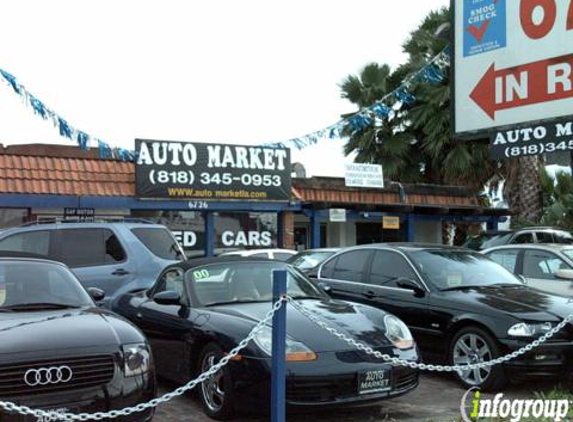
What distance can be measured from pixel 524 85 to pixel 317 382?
551 cm

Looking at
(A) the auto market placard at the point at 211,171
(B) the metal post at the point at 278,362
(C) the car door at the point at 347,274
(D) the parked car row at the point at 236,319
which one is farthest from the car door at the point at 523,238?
(B) the metal post at the point at 278,362

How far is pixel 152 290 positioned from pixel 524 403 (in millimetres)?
4035

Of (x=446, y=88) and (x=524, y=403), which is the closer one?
(x=524, y=403)

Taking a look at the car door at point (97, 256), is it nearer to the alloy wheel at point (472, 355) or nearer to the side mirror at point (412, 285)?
the side mirror at point (412, 285)

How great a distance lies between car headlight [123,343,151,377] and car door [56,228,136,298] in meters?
4.63

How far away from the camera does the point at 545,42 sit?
29.9ft

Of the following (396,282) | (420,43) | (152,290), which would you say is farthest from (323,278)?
(420,43)

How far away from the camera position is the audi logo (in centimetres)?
451

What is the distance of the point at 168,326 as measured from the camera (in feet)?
22.8

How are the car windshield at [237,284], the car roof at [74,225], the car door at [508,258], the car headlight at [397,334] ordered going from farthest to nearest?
1. the car door at [508,258]
2. the car roof at [74,225]
3. the car windshield at [237,284]
4. the car headlight at [397,334]

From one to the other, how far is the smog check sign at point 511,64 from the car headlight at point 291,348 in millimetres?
4962

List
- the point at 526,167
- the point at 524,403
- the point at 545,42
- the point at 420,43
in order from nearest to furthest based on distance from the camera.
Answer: the point at 524,403 < the point at 545,42 < the point at 526,167 < the point at 420,43

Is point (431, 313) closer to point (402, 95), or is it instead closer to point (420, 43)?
point (402, 95)

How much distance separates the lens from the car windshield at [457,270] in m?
8.20
